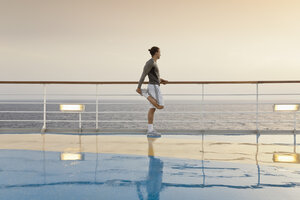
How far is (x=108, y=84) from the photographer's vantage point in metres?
4.86

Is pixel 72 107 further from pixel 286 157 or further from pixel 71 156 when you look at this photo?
pixel 286 157

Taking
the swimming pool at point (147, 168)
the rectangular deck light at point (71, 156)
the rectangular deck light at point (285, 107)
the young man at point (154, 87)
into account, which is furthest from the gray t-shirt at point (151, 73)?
the rectangular deck light at point (285, 107)

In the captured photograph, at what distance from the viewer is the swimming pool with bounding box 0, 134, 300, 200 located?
6.37 feet

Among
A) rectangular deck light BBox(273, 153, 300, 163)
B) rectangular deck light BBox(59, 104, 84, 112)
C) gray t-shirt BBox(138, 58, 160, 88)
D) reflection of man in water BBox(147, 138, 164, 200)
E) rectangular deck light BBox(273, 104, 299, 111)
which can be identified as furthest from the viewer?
rectangular deck light BBox(59, 104, 84, 112)

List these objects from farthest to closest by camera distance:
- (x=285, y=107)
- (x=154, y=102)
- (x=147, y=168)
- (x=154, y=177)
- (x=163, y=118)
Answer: (x=163, y=118) → (x=285, y=107) → (x=154, y=102) → (x=147, y=168) → (x=154, y=177)

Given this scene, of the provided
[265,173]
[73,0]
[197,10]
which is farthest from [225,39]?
[265,173]

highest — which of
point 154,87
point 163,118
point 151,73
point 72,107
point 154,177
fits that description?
point 151,73

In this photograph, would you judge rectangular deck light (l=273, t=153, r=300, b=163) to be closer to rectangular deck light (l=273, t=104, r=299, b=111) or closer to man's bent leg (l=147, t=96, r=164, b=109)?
rectangular deck light (l=273, t=104, r=299, b=111)

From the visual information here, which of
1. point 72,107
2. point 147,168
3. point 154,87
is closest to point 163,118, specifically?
point 72,107

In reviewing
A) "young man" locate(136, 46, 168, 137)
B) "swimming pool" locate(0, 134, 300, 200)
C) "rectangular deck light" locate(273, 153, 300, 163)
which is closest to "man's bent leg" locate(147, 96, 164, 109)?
"young man" locate(136, 46, 168, 137)

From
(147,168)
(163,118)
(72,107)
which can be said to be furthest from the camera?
(163,118)

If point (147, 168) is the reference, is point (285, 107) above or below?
above

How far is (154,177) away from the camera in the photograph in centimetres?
229

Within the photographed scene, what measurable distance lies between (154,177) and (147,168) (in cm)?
29
